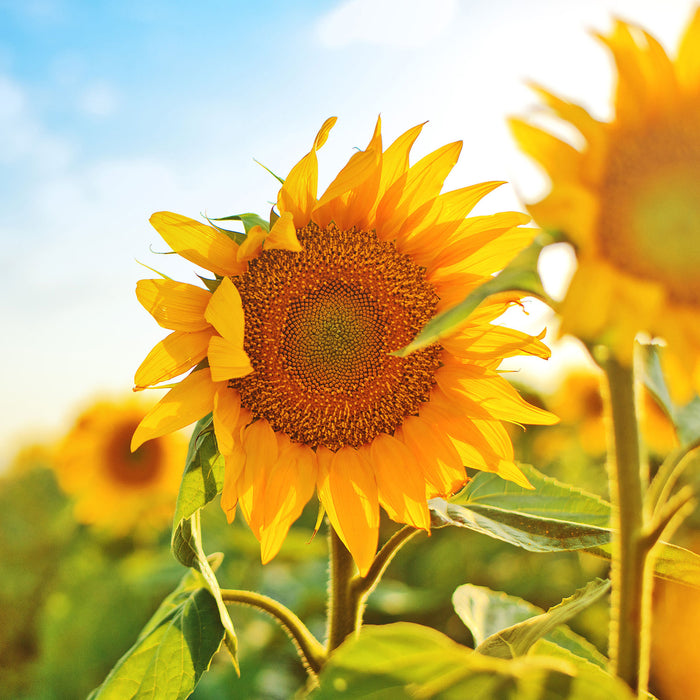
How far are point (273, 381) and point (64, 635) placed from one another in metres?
3.44

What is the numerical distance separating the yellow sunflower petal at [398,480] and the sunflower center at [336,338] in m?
0.03

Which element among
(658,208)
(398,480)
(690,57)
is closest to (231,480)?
(398,480)

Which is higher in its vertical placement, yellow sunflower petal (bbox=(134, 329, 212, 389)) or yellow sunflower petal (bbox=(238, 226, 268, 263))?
yellow sunflower petal (bbox=(238, 226, 268, 263))

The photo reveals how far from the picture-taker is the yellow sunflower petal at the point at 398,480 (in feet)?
3.81

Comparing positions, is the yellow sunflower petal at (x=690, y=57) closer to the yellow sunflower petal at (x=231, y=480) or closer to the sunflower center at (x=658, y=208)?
the sunflower center at (x=658, y=208)

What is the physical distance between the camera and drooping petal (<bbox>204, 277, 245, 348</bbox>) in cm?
106

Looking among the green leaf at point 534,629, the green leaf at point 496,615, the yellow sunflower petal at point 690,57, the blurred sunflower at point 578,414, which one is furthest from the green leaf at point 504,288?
the blurred sunflower at point 578,414

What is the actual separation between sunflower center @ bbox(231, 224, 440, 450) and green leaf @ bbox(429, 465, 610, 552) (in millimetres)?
180

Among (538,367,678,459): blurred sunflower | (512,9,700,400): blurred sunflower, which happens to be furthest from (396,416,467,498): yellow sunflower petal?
(538,367,678,459): blurred sunflower

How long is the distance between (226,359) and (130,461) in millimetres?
2886

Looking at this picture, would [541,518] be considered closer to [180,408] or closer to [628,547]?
[628,547]

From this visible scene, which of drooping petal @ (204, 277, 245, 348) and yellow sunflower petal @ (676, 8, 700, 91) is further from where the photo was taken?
drooping petal @ (204, 277, 245, 348)

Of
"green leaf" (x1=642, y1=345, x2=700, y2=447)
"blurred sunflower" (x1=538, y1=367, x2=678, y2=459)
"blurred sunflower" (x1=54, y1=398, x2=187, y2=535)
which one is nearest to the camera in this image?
"green leaf" (x1=642, y1=345, x2=700, y2=447)

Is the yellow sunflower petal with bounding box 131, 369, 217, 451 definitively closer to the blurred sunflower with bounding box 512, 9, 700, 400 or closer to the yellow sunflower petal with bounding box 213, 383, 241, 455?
the yellow sunflower petal with bounding box 213, 383, 241, 455
